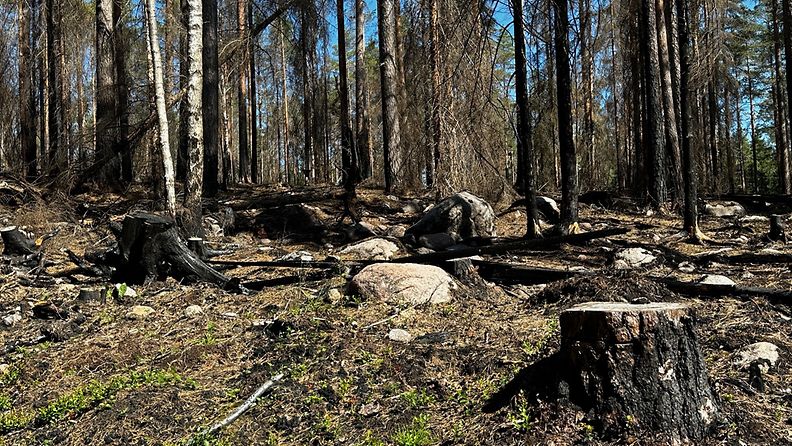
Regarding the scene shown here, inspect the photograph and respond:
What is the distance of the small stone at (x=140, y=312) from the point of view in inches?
206

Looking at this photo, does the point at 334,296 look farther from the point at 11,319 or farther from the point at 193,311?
the point at 11,319

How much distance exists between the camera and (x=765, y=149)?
A: 41781mm

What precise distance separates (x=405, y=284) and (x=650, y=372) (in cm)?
287

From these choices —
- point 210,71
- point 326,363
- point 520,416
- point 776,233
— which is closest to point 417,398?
point 520,416

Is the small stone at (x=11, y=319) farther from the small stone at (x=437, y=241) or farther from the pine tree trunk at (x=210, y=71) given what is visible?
the pine tree trunk at (x=210, y=71)

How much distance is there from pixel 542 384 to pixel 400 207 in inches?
345

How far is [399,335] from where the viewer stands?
453 cm

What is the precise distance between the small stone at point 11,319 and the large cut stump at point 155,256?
1.25 m

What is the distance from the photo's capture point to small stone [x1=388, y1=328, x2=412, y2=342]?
4480mm

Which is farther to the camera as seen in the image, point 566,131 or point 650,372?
point 566,131

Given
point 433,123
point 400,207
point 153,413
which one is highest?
point 433,123

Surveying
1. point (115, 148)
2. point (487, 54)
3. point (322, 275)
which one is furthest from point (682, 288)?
point (115, 148)

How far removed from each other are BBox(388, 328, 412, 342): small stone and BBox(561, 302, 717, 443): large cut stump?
178 centimetres

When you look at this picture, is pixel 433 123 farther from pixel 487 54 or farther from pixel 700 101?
pixel 700 101
